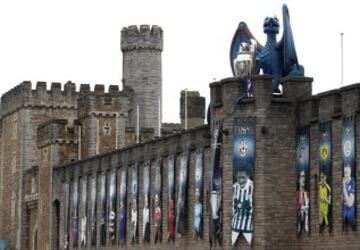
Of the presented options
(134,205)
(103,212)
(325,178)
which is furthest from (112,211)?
(325,178)

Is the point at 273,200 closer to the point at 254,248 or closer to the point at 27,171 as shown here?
the point at 254,248

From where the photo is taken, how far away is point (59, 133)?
9619 centimetres

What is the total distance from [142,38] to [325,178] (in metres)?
66.1

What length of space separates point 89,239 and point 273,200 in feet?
97.0

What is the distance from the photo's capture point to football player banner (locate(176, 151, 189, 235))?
67.6 metres

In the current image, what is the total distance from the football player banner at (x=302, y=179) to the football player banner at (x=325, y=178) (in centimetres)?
108

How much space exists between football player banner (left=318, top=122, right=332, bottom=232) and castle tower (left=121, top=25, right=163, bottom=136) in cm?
6289

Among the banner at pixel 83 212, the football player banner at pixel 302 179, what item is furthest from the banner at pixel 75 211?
the football player banner at pixel 302 179

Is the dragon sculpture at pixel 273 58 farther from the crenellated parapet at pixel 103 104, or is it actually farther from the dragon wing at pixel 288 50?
the crenellated parapet at pixel 103 104

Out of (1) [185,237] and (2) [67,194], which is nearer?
(1) [185,237]

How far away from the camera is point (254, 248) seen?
55938mm

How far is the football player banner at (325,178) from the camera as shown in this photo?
2131 inches

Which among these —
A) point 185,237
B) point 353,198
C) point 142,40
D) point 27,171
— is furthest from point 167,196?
point 142,40

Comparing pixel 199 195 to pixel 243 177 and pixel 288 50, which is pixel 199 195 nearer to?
pixel 243 177
